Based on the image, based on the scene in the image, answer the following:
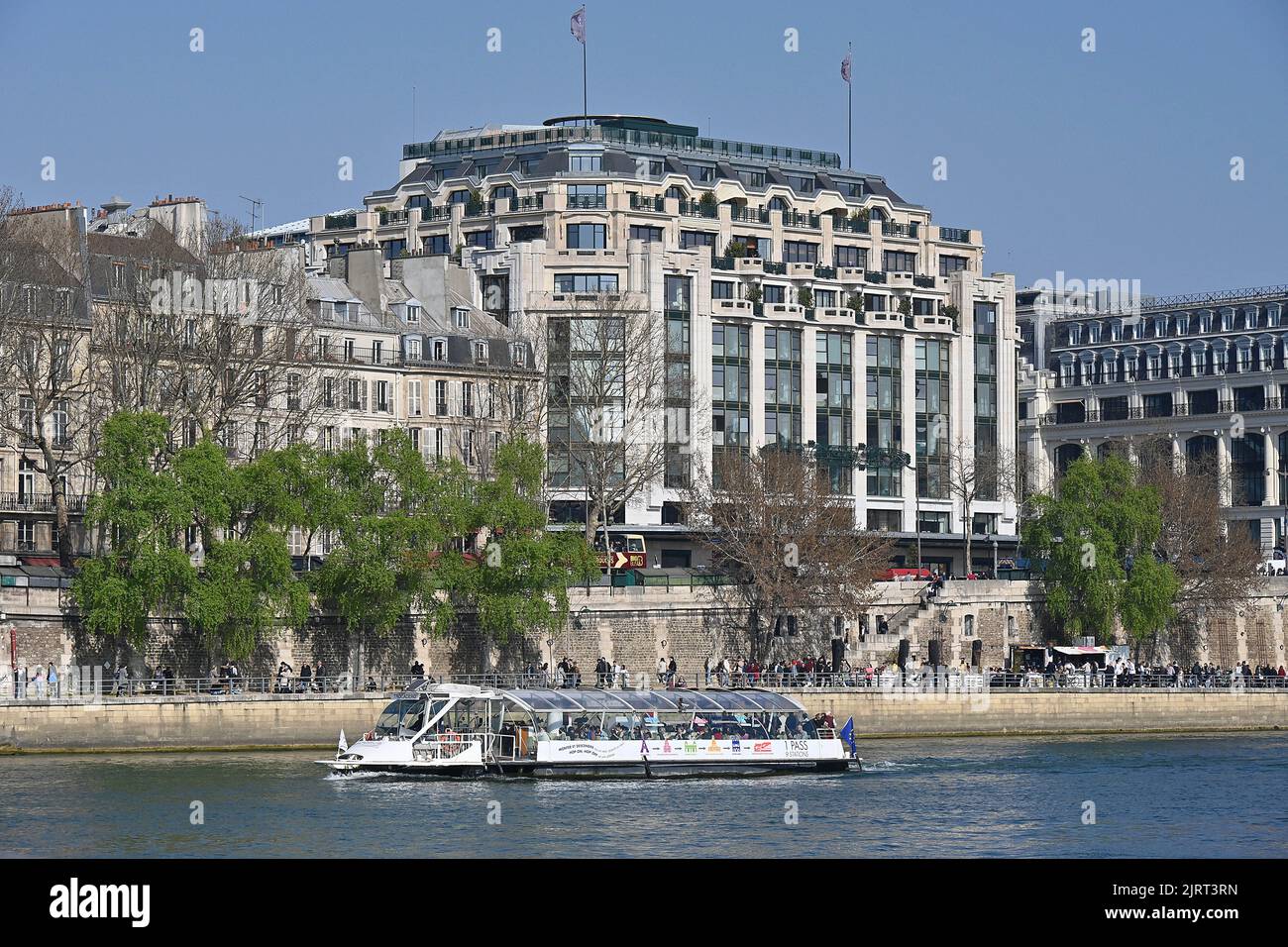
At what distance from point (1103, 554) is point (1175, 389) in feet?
143

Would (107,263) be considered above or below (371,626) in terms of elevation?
above

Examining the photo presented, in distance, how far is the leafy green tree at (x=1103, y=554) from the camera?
10181 cm

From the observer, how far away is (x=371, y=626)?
86688mm

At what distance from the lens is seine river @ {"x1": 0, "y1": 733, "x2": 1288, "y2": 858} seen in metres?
51.7

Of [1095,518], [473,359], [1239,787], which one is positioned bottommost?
[1239,787]

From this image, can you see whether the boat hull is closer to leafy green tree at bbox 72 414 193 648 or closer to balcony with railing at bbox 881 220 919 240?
leafy green tree at bbox 72 414 193 648

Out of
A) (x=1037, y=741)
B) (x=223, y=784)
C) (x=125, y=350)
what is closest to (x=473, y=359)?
(x=125, y=350)

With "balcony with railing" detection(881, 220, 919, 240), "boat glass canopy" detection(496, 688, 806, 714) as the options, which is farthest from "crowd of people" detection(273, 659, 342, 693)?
"balcony with railing" detection(881, 220, 919, 240)

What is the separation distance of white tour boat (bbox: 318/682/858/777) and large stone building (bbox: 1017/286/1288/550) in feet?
222

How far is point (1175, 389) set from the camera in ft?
470
